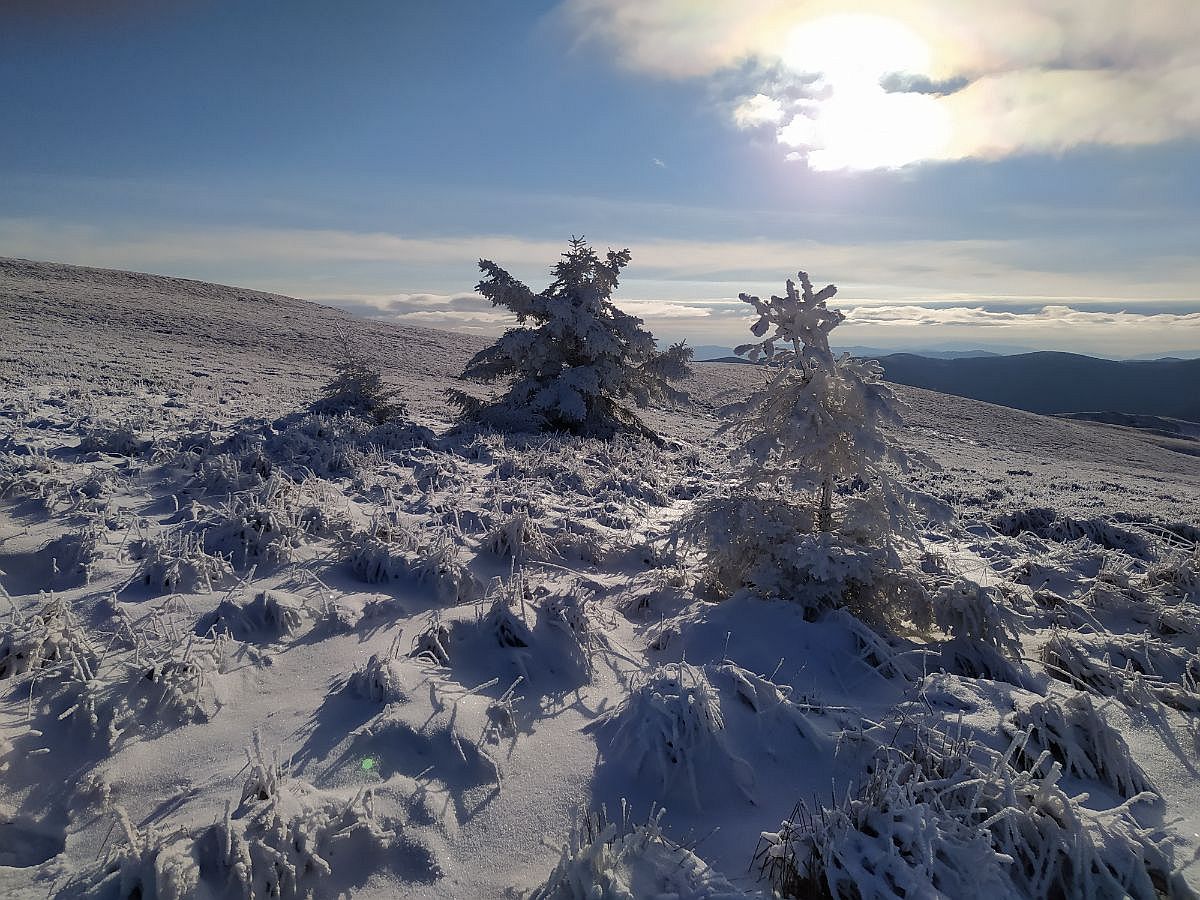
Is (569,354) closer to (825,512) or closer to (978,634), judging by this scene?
(825,512)

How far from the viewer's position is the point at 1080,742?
12.6ft

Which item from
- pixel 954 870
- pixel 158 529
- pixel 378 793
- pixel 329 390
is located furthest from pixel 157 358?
pixel 954 870

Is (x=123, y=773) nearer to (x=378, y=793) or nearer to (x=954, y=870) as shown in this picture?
(x=378, y=793)

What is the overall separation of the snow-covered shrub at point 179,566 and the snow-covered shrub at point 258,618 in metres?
0.50

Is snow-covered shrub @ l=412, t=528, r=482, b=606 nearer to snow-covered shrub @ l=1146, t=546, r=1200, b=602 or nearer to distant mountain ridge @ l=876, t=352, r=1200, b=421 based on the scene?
snow-covered shrub @ l=1146, t=546, r=1200, b=602

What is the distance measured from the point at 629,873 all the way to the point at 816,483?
13.3ft

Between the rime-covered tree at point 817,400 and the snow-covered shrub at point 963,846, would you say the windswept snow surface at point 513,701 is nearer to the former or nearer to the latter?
the snow-covered shrub at point 963,846

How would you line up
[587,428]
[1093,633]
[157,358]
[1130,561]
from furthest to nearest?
[157,358]
[587,428]
[1130,561]
[1093,633]

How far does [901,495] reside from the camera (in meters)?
5.55

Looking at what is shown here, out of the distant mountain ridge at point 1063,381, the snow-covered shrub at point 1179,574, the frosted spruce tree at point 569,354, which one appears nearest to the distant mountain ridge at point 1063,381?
the distant mountain ridge at point 1063,381

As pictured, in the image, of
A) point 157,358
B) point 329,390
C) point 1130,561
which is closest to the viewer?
point 1130,561

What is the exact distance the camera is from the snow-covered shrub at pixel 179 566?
495 cm

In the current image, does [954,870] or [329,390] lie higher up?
[329,390]

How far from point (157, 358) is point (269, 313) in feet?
68.9
